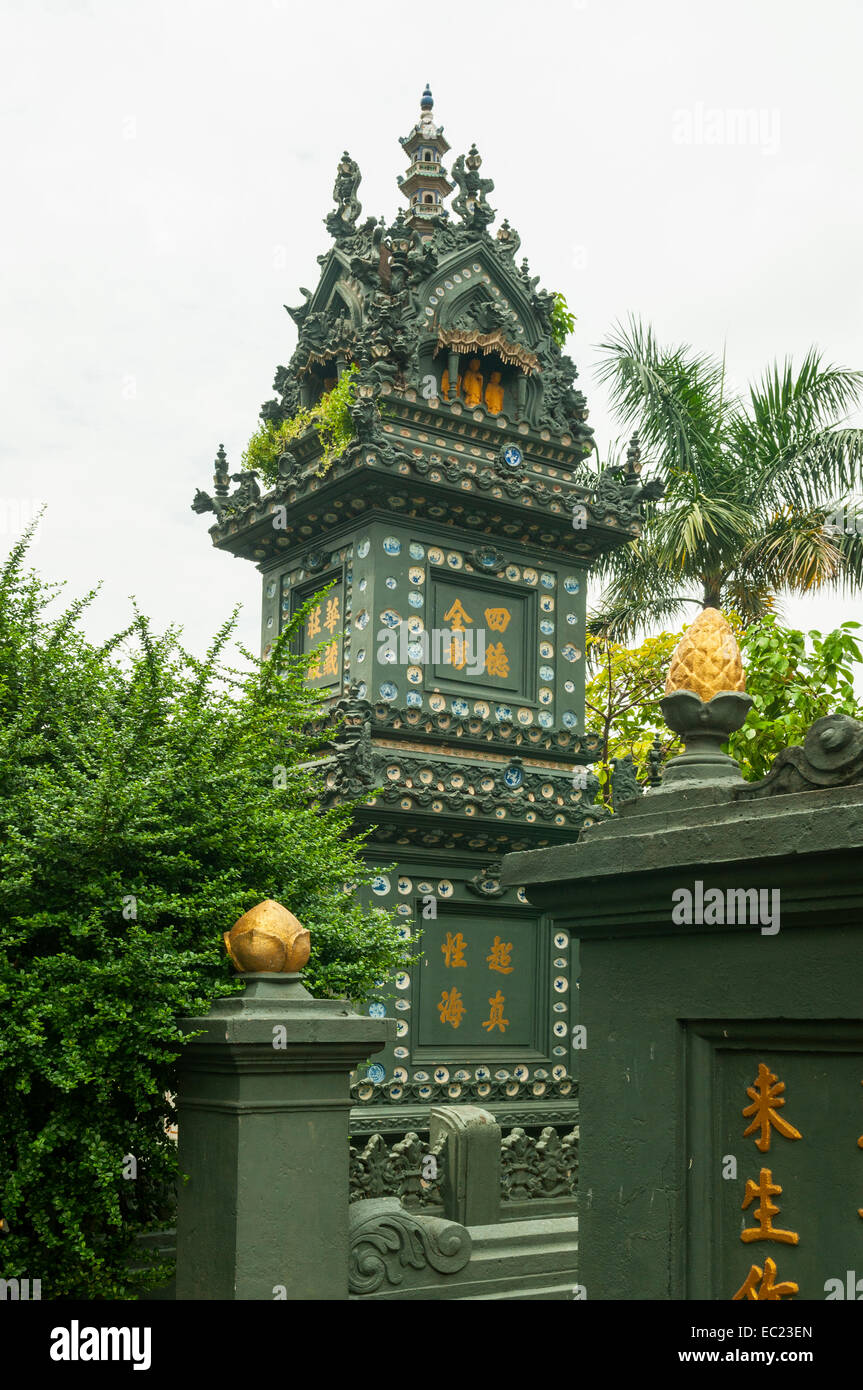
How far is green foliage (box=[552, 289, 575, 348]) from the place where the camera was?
58.0 feet

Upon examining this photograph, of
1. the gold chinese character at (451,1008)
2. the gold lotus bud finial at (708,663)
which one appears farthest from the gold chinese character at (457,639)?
the gold lotus bud finial at (708,663)

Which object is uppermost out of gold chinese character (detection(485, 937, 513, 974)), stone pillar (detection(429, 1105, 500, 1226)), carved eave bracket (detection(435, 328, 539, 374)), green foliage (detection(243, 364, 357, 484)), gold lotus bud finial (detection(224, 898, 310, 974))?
carved eave bracket (detection(435, 328, 539, 374))

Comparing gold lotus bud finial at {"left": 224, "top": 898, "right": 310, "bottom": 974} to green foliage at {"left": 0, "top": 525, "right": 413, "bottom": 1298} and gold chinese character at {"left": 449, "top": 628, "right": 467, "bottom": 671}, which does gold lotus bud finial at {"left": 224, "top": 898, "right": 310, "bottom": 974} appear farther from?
gold chinese character at {"left": 449, "top": 628, "right": 467, "bottom": 671}

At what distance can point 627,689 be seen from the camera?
24.8m

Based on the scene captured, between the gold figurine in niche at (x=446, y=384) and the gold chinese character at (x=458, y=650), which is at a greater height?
the gold figurine in niche at (x=446, y=384)

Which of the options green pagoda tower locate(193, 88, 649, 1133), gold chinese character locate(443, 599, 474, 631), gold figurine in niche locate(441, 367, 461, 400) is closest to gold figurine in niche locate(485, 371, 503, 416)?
green pagoda tower locate(193, 88, 649, 1133)

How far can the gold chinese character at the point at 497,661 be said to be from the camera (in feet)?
49.8

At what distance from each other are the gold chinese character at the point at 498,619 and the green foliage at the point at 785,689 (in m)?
2.81

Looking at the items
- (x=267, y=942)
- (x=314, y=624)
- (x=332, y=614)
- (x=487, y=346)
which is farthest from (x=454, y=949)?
(x=267, y=942)

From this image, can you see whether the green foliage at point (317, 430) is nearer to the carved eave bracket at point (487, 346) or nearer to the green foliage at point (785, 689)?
the carved eave bracket at point (487, 346)

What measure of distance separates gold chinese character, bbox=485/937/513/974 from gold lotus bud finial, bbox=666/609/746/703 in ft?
31.7

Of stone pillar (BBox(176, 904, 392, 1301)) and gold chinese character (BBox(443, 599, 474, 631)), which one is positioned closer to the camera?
stone pillar (BBox(176, 904, 392, 1301))
